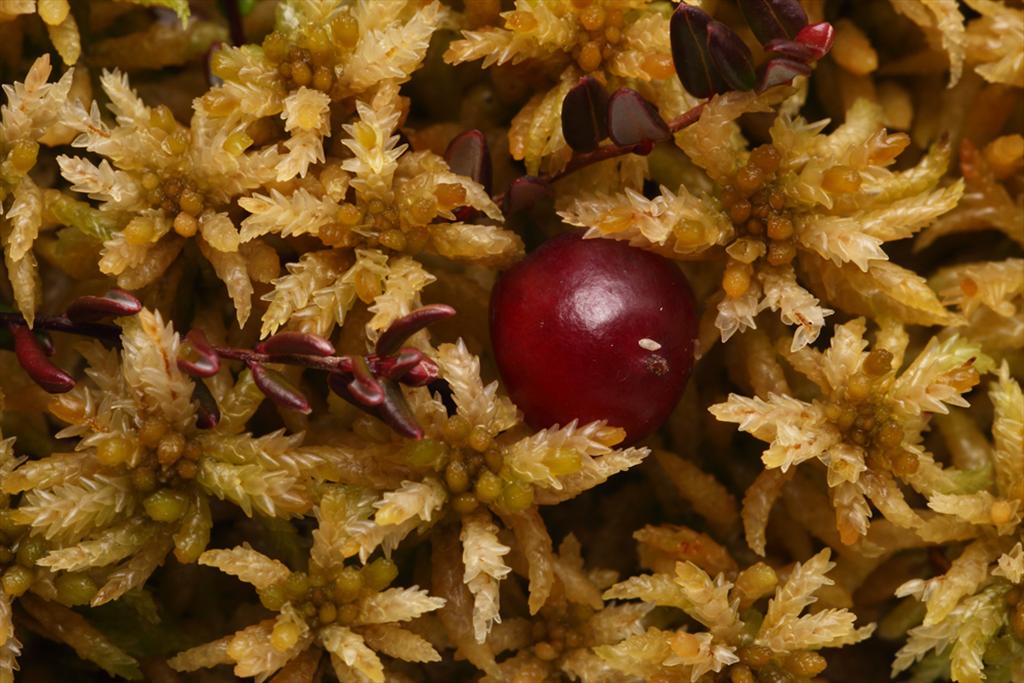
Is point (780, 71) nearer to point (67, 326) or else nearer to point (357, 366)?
point (357, 366)

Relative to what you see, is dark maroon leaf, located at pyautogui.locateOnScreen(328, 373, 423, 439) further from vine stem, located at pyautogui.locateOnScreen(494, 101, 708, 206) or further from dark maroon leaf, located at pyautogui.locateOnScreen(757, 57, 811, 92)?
dark maroon leaf, located at pyautogui.locateOnScreen(757, 57, 811, 92)

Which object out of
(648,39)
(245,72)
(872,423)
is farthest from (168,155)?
(872,423)

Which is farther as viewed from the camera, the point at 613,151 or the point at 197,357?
the point at 613,151

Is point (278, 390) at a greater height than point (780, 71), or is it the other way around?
point (780, 71)

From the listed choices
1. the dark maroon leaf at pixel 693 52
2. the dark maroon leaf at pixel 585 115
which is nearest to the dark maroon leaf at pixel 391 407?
the dark maroon leaf at pixel 585 115

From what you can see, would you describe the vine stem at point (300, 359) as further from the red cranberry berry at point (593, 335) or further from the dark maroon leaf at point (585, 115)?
the dark maroon leaf at point (585, 115)

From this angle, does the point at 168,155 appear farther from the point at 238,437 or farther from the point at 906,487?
the point at 906,487

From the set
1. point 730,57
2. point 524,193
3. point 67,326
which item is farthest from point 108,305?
point 730,57

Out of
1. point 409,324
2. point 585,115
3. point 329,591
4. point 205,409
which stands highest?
point 585,115
